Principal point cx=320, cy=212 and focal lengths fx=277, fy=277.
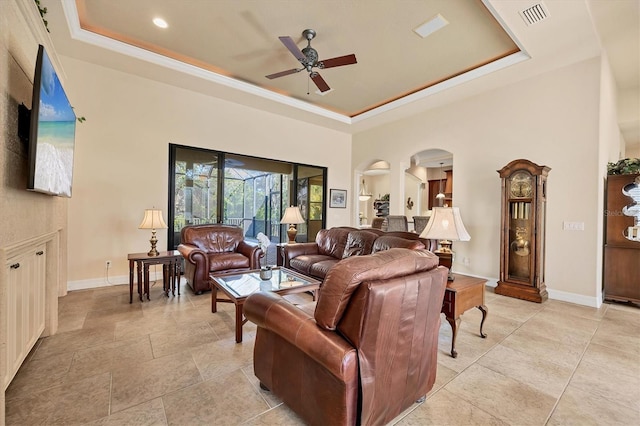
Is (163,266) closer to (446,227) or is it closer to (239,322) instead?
(239,322)

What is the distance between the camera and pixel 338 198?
24.1 ft


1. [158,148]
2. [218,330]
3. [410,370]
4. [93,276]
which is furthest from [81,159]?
[410,370]

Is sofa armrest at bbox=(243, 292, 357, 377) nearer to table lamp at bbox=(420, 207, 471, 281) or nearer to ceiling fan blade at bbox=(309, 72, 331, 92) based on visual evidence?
table lamp at bbox=(420, 207, 471, 281)

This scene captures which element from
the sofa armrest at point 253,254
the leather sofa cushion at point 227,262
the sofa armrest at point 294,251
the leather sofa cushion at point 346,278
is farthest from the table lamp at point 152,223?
the leather sofa cushion at point 346,278

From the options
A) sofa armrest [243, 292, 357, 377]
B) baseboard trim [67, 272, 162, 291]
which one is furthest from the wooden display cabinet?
baseboard trim [67, 272, 162, 291]

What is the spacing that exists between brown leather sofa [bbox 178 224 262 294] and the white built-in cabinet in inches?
62.8

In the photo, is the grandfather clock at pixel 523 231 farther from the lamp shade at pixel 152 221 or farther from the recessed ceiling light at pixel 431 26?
the lamp shade at pixel 152 221

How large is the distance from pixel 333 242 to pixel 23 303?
3.53 m

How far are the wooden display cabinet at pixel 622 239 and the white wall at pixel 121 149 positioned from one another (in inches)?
248

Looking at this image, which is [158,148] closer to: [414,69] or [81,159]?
[81,159]

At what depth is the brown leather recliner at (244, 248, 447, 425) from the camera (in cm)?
129

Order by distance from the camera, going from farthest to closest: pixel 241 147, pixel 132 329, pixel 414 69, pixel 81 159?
1. pixel 241 147
2. pixel 414 69
3. pixel 81 159
4. pixel 132 329

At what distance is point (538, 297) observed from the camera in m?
3.86

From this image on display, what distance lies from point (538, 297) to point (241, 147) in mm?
5544
